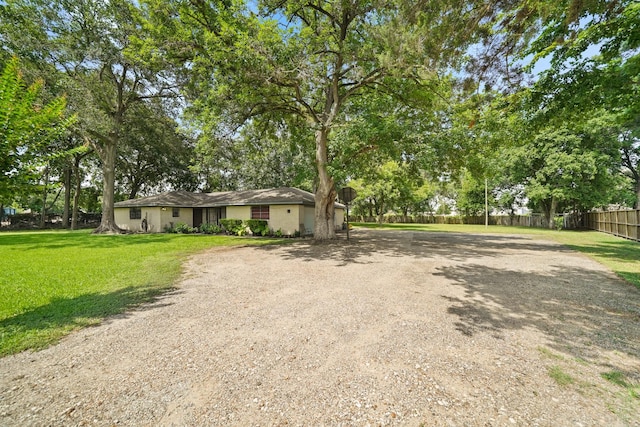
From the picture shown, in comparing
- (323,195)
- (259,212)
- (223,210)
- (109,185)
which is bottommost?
(259,212)

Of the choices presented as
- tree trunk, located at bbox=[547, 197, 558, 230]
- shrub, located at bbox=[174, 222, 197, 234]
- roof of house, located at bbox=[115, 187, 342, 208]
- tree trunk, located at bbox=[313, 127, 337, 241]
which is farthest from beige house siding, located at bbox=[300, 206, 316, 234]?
tree trunk, located at bbox=[547, 197, 558, 230]

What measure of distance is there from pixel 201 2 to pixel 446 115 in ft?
36.4

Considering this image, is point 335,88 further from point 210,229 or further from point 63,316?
point 210,229

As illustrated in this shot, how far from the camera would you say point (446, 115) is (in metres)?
11.8

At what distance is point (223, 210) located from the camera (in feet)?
66.5

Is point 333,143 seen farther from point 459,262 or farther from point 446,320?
point 446,320

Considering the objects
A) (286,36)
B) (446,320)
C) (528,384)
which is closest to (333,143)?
(286,36)

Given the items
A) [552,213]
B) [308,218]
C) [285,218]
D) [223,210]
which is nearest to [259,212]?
[285,218]

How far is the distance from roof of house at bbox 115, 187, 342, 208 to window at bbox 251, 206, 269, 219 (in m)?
0.50

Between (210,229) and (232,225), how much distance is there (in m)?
1.94

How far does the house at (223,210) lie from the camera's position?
56.2 ft

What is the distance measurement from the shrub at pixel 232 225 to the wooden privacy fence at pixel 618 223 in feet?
69.3

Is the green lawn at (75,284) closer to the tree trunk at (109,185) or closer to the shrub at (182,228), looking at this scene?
the shrub at (182,228)

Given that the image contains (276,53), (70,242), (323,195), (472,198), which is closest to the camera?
A: (276,53)
